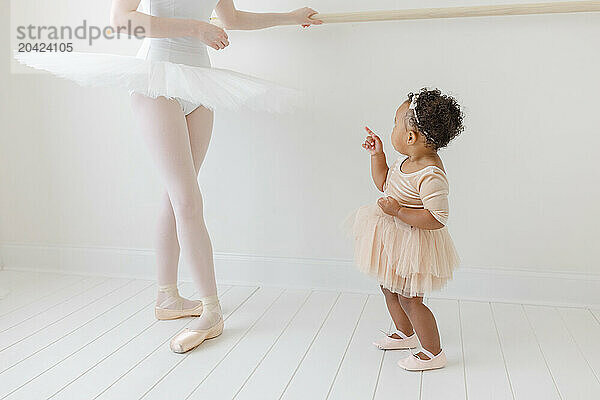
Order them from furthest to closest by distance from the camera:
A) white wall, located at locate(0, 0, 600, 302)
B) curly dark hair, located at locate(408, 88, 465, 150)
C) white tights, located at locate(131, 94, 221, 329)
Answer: white wall, located at locate(0, 0, 600, 302), white tights, located at locate(131, 94, 221, 329), curly dark hair, located at locate(408, 88, 465, 150)

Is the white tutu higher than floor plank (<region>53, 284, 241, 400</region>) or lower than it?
higher

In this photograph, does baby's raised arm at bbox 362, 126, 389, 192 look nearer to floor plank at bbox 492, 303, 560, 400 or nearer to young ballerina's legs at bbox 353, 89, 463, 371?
young ballerina's legs at bbox 353, 89, 463, 371

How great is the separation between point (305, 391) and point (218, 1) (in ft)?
4.12

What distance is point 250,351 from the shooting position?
189 centimetres

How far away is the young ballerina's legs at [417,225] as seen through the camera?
1730 millimetres

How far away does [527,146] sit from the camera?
228cm

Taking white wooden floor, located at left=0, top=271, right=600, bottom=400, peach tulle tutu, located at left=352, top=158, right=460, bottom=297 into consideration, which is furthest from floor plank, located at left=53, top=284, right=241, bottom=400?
peach tulle tutu, located at left=352, top=158, right=460, bottom=297

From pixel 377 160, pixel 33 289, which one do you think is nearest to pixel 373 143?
pixel 377 160

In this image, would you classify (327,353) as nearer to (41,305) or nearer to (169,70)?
(169,70)

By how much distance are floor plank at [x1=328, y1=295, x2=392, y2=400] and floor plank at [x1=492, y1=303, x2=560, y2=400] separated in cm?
36

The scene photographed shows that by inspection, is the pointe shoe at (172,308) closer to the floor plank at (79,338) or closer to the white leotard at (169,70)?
the floor plank at (79,338)

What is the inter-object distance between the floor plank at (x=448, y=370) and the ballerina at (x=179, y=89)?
68cm

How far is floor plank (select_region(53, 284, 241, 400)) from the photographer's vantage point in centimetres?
163

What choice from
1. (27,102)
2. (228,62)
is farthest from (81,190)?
(228,62)
